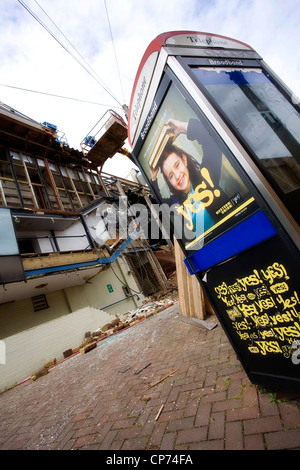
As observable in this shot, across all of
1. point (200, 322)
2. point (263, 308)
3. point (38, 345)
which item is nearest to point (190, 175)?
point (263, 308)

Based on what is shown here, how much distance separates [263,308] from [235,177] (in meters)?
1.19

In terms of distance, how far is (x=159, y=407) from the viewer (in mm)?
2590

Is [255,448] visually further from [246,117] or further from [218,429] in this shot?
[246,117]

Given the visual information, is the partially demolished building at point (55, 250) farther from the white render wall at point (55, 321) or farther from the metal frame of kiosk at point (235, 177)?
the metal frame of kiosk at point (235, 177)

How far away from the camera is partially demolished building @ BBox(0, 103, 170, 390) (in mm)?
8297

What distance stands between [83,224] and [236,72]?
1302 cm

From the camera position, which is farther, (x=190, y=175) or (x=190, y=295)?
(x=190, y=295)

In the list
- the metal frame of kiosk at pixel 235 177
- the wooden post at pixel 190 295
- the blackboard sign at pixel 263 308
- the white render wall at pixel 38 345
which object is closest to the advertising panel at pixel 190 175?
the metal frame of kiosk at pixel 235 177

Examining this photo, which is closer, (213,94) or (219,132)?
(219,132)

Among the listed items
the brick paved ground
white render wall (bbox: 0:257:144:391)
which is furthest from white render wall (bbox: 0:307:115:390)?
the brick paved ground

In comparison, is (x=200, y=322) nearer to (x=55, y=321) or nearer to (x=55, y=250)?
(x=55, y=321)

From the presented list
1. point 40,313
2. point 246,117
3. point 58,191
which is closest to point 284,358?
point 246,117

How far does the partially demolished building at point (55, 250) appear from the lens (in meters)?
8.30
